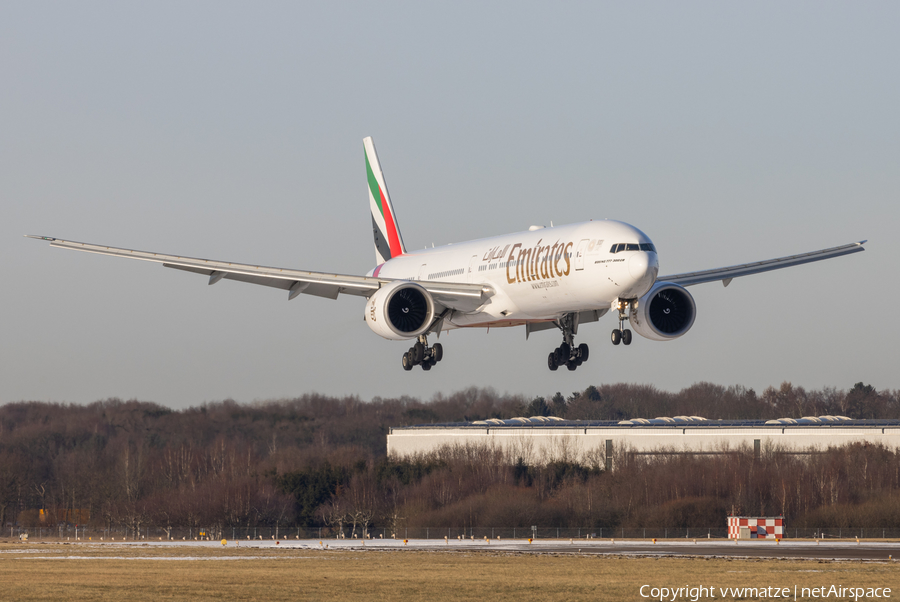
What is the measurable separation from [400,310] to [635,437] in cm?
7844

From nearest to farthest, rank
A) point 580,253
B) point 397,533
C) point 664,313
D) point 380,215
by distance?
1. point 580,253
2. point 664,313
3. point 380,215
4. point 397,533

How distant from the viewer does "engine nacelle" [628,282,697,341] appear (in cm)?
5556

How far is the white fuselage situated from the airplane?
0.05 metres

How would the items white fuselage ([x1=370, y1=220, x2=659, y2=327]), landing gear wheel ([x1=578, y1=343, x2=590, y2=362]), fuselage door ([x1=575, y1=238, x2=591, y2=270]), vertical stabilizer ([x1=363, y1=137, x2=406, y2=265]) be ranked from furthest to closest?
vertical stabilizer ([x1=363, y1=137, x2=406, y2=265]), landing gear wheel ([x1=578, y1=343, x2=590, y2=362]), fuselage door ([x1=575, y1=238, x2=591, y2=270]), white fuselage ([x1=370, y1=220, x2=659, y2=327])

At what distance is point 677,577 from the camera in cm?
6619

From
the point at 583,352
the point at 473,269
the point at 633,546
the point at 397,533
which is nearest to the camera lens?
the point at 473,269

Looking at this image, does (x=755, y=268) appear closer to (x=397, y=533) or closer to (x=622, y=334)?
(x=622, y=334)

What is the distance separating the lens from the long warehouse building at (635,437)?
127 metres

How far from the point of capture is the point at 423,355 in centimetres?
5975

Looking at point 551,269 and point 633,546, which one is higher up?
point 551,269

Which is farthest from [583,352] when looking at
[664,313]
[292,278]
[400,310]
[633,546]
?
[633,546]

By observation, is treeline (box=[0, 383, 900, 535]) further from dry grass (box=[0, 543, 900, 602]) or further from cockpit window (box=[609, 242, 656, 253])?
cockpit window (box=[609, 242, 656, 253])

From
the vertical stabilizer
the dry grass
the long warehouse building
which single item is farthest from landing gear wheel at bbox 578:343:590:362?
the long warehouse building

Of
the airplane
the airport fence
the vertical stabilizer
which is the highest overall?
the vertical stabilizer
